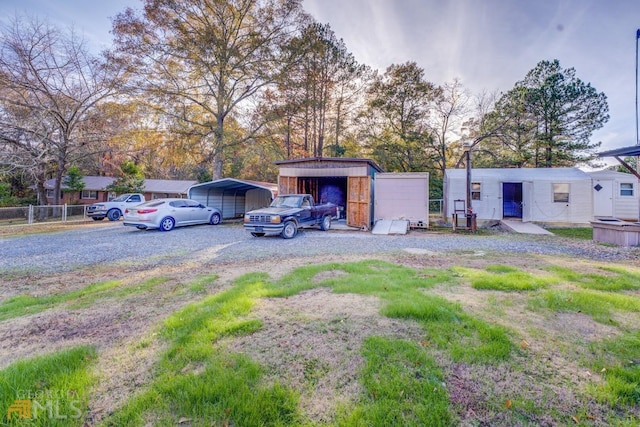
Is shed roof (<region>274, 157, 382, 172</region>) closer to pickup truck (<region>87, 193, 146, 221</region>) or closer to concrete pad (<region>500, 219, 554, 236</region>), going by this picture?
concrete pad (<region>500, 219, 554, 236</region>)

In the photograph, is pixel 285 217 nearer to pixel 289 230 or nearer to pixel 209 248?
pixel 289 230

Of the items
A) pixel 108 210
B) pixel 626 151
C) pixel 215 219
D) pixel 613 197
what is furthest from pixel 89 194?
pixel 613 197

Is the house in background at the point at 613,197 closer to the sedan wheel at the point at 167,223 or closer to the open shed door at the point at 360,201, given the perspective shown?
the open shed door at the point at 360,201

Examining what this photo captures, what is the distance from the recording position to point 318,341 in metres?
2.79

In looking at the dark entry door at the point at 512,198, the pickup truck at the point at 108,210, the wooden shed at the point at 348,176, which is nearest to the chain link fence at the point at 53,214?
the pickup truck at the point at 108,210

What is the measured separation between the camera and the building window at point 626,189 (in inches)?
550

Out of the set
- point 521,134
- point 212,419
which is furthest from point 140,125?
point 521,134

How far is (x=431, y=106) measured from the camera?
23547 millimetres

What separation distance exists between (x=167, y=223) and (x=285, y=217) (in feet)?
19.0

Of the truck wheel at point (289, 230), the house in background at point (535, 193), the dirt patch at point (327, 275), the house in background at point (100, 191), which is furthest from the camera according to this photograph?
the house in background at point (100, 191)

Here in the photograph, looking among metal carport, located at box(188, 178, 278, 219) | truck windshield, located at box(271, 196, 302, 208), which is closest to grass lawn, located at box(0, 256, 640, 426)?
truck windshield, located at box(271, 196, 302, 208)

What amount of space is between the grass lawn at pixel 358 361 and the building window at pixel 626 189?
14588 millimetres

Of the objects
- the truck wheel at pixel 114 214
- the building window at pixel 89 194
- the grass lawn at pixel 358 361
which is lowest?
the grass lawn at pixel 358 361

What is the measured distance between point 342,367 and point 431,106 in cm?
2523
